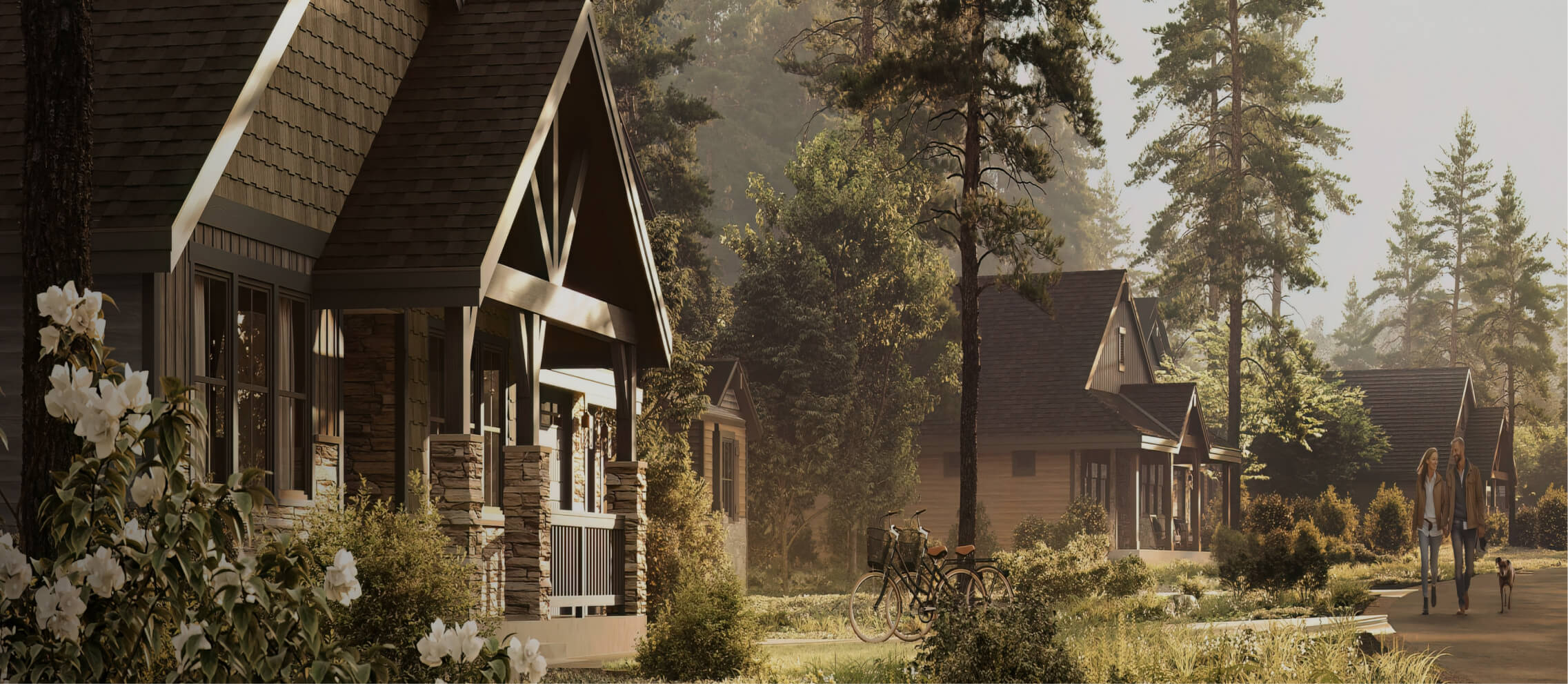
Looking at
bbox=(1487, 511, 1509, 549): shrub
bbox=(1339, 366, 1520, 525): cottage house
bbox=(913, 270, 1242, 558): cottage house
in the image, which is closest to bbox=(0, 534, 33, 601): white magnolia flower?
bbox=(913, 270, 1242, 558): cottage house

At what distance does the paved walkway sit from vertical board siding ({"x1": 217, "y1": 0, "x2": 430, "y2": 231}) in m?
10.9

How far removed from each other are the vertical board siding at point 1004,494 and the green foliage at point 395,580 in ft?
101

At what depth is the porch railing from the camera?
17.2 metres

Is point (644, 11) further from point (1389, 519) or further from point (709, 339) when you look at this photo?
point (1389, 519)

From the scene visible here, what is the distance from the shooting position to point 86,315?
594 centimetres

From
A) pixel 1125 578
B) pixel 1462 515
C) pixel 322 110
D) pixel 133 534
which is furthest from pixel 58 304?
pixel 1125 578

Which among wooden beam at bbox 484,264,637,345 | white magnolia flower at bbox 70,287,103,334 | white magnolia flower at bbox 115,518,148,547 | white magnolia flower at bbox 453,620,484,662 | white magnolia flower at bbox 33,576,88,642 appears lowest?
white magnolia flower at bbox 453,620,484,662

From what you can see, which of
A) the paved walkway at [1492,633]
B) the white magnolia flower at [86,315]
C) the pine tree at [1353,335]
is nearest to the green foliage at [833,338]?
the paved walkway at [1492,633]

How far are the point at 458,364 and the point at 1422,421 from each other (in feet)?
167

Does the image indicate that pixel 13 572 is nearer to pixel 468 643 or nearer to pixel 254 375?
pixel 468 643

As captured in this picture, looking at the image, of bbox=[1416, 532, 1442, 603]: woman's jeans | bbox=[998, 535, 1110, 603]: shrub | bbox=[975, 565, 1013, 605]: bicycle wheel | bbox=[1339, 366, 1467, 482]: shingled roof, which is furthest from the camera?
bbox=[1339, 366, 1467, 482]: shingled roof

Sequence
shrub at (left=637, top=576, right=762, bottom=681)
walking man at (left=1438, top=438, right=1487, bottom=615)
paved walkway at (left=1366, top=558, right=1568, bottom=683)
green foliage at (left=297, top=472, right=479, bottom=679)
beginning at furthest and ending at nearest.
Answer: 1. walking man at (left=1438, top=438, right=1487, bottom=615)
2. shrub at (left=637, top=576, right=762, bottom=681)
3. paved walkway at (left=1366, top=558, right=1568, bottom=683)
4. green foliage at (left=297, top=472, right=479, bottom=679)

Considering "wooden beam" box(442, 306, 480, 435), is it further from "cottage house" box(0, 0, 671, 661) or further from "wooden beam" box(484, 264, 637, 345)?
"wooden beam" box(484, 264, 637, 345)

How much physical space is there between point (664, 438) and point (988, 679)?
54.7 feet
